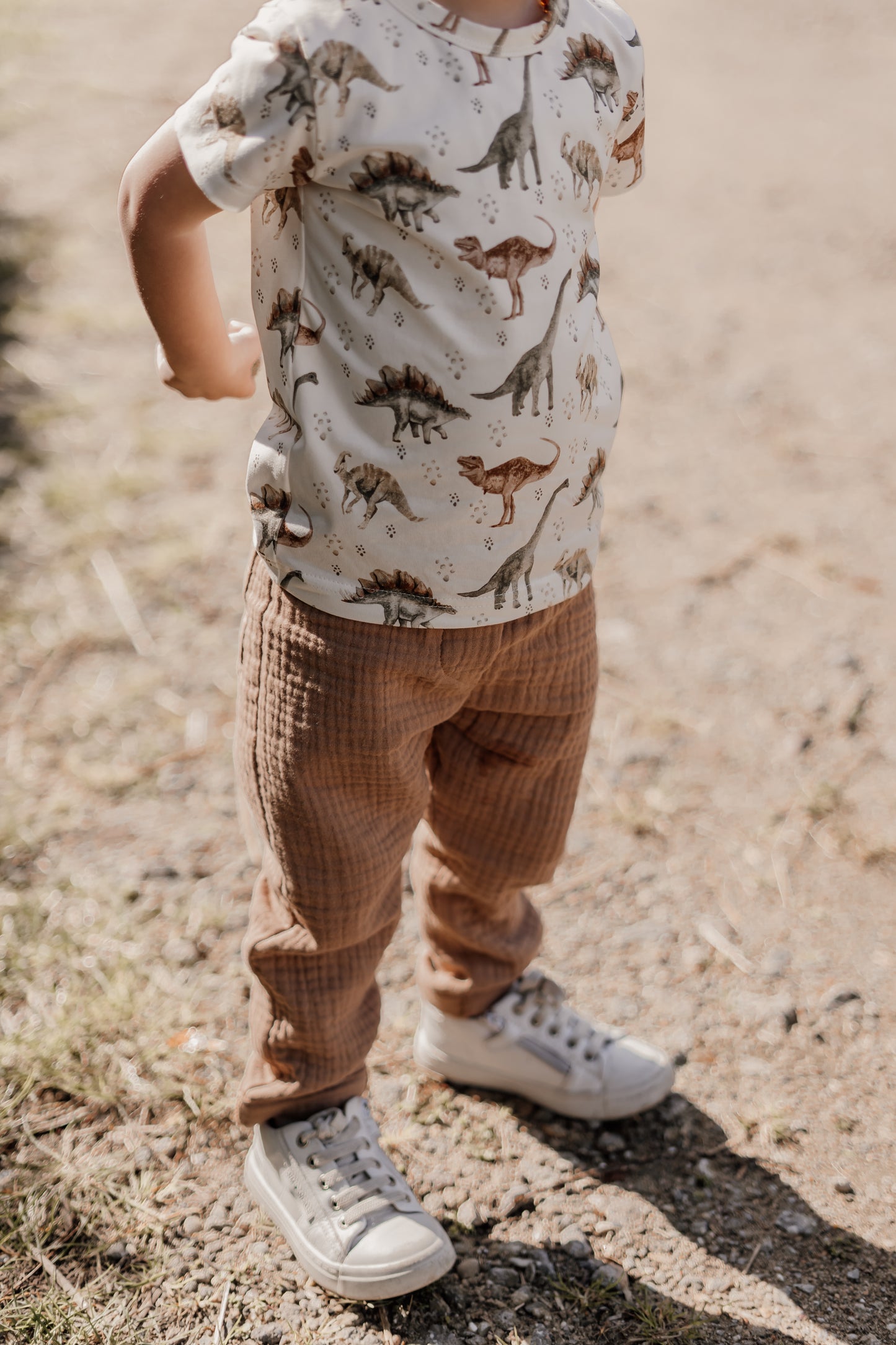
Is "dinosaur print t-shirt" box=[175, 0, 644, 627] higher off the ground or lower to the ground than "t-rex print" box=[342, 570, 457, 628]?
higher

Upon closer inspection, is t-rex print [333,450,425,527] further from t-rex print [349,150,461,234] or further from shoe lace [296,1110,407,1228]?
shoe lace [296,1110,407,1228]

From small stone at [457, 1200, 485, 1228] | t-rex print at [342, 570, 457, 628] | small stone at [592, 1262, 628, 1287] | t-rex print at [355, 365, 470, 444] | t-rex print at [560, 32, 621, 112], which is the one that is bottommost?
small stone at [457, 1200, 485, 1228]

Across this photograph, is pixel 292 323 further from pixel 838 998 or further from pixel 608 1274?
pixel 838 998

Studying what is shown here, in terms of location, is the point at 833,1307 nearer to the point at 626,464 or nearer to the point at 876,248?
the point at 626,464

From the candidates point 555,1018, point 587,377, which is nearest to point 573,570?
point 587,377

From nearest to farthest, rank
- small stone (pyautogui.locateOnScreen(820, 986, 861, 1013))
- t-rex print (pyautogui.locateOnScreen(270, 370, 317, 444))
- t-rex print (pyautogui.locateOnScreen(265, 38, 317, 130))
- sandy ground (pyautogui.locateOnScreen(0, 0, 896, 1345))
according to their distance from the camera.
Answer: t-rex print (pyautogui.locateOnScreen(265, 38, 317, 130)) → t-rex print (pyautogui.locateOnScreen(270, 370, 317, 444)) → sandy ground (pyautogui.locateOnScreen(0, 0, 896, 1345)) → small stone (pyautogui.locateOnScreen(820, 986, 861, 1013))

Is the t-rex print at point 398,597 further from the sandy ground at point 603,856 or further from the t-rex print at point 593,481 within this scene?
the sandy ground at point 603,856

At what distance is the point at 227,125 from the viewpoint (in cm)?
88

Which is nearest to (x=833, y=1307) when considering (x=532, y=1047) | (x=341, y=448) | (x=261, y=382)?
(x=532, y=1047)

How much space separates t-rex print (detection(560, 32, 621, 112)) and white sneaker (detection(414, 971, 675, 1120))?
1.12m

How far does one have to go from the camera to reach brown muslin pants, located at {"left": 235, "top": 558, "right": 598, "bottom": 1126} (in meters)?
1.06

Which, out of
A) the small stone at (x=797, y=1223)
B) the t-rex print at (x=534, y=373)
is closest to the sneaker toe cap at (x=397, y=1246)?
the small stone at (x=797, y=1223)

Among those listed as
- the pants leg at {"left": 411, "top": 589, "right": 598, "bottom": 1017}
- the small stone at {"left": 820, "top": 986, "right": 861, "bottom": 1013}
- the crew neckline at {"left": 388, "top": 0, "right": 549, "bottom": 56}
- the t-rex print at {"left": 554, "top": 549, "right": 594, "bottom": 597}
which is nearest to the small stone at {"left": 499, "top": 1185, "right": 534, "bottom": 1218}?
the pants leg at {"left": 411, "top": 589, "right": 598, "bottom": 1017}

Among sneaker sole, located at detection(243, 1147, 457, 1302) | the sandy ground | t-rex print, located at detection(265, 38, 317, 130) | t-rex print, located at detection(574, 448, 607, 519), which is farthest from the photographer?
the sandy ground
